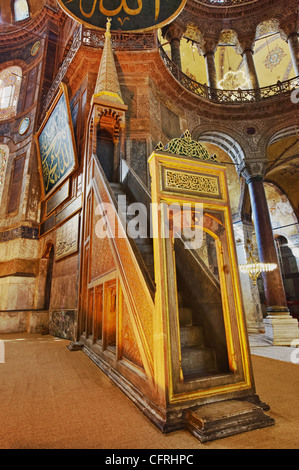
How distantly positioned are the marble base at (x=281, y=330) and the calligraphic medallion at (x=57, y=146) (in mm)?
6168

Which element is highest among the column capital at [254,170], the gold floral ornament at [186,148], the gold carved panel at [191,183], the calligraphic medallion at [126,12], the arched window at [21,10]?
the arched window at [21,10]

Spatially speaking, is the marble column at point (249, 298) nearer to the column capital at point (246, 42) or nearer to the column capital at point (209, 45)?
the column capital at point (246, 42)

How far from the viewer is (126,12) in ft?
21.9

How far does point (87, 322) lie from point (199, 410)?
284 cm

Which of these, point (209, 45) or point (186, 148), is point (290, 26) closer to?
point (209, 45)

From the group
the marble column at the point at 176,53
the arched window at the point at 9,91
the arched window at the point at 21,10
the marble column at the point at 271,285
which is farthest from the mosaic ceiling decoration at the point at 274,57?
the arched window at the point at 9,91

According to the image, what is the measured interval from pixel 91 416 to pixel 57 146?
21.2 feet

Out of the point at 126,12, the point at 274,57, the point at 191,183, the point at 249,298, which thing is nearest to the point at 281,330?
the point at 249,298

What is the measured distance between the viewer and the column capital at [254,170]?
7422mm

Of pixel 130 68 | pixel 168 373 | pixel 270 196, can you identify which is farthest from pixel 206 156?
pixel 270 196

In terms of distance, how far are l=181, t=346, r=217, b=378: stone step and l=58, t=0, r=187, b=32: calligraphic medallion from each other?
802 centimetres

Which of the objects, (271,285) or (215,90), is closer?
(271,285)

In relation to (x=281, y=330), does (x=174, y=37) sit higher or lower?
higher

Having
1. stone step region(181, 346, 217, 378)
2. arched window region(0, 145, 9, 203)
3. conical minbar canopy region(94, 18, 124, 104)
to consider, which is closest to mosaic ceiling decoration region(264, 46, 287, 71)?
conical minbar canopy region(94, 18, 124, 104)
